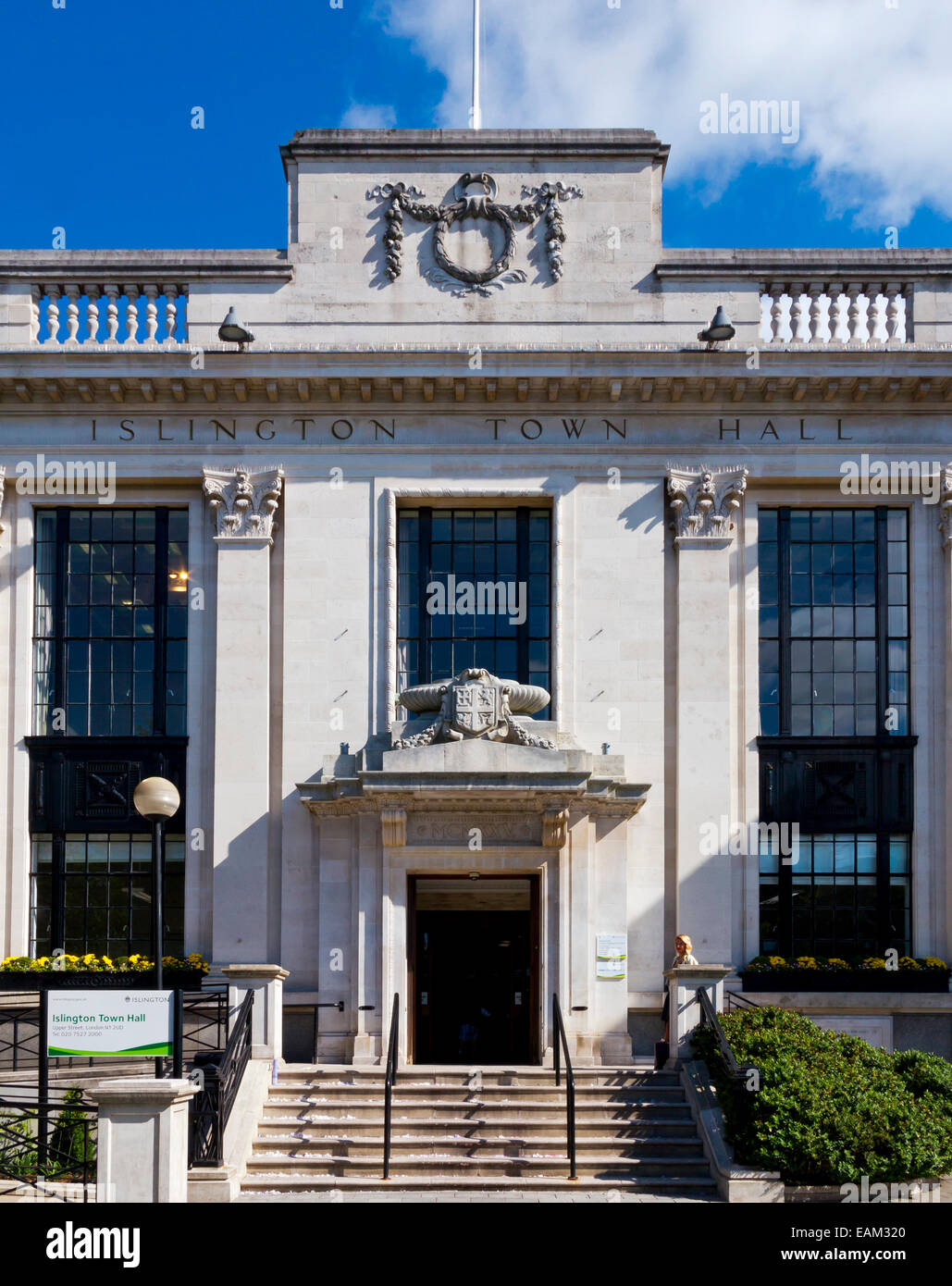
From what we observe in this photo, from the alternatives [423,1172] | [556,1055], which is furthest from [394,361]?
[423,1172]

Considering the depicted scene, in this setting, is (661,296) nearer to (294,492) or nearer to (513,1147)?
(294,492)

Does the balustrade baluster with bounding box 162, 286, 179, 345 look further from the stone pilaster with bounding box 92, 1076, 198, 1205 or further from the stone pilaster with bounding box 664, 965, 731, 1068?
the stone pilaster with bounding box 92, 1076, 198, 1205

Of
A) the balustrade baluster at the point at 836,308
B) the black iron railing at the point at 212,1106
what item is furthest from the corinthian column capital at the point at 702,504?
the black iron railing at the point at 212,1106

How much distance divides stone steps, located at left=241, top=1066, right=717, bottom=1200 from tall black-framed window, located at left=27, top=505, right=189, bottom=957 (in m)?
5.50

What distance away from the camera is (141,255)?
2431 centimetres

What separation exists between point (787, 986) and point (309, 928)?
751cm

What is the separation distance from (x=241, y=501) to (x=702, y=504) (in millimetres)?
7521

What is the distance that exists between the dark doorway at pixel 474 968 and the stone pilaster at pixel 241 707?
2688 mm

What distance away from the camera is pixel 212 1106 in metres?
16.6

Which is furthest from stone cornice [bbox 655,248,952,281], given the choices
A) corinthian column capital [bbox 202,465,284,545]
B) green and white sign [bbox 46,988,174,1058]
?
green and white sign [bbox 46,988,174,1058]

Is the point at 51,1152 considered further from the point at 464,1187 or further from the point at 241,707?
the point at 241,707

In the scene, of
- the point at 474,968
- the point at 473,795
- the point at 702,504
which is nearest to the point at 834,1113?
the point at 473,795

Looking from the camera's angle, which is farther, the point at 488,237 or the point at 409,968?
the point at 488,237

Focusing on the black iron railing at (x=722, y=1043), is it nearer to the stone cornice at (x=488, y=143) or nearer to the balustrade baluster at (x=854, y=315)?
the balustrade baluster at (x=854, y=315)
